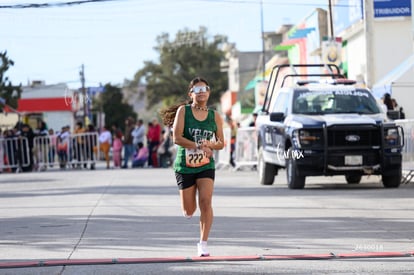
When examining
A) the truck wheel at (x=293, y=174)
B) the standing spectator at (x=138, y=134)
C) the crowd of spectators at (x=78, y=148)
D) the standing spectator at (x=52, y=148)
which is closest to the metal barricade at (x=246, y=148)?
the crowd of spectators at (x=78, y=148)

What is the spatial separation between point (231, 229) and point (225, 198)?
18.2 ft

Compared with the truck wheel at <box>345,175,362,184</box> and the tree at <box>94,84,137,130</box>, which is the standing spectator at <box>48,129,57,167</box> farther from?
the tree at <box>94,84,137,130</box>

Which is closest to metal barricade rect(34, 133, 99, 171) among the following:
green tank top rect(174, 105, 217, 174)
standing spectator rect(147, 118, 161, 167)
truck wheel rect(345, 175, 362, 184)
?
standing spectator rect(147, 118, 161, 167)

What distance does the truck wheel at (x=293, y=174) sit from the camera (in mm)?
19647

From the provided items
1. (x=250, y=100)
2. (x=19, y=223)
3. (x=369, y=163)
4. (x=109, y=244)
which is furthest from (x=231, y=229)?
(x=250, y=100)

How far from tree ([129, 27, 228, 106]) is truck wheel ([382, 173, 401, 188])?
70830 mm

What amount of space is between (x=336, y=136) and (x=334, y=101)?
1.13m

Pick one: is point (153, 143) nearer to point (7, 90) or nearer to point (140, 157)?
point (140, 157)

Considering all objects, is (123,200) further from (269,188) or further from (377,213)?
(377,213)

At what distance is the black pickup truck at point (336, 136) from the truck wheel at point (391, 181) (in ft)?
0.06

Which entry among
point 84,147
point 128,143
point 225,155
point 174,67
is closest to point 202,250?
point 225,155

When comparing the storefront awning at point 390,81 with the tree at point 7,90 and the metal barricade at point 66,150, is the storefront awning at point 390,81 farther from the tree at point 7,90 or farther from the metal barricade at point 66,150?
the tree at point 7,90

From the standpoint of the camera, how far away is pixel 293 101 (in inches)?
804

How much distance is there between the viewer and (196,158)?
10.4 metres
